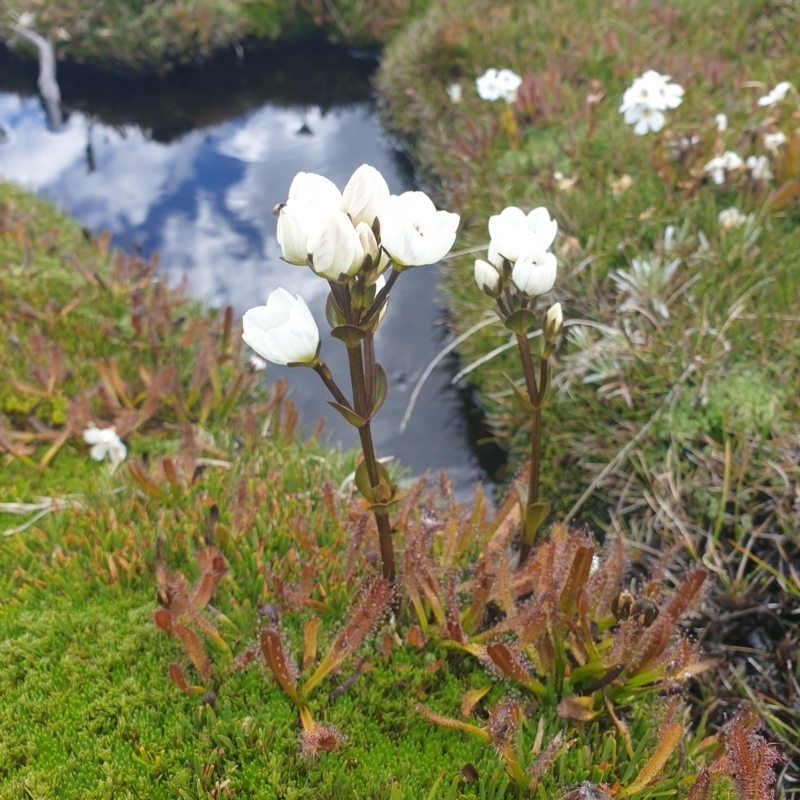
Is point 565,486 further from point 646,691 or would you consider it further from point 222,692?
point 222,692

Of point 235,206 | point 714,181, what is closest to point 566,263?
point 714,181

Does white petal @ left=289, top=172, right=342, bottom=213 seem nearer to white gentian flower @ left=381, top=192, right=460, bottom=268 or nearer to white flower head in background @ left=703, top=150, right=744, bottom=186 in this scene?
white gentian flower @ left=381, top=192, right=460, bottom=268

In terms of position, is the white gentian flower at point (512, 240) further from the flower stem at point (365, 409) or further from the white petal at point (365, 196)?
the flower stem at point (365, 409)

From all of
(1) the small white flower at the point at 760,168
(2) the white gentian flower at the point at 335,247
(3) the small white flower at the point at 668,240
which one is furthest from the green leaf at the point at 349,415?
(1) the small white flower at the point at 760,168

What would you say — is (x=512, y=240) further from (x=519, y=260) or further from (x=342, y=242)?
(x=342, y=242)

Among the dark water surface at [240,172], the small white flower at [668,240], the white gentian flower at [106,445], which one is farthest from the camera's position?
the dark water surface at [240,172]

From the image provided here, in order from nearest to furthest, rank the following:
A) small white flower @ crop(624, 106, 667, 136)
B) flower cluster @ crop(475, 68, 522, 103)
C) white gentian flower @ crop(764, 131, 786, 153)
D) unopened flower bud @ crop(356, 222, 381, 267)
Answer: unopened flower bud @ crop(356, 222, 381, 267), white gentian flower @ crop(764, 131, 786, 153), small white flower @ crop(624, 106, 667, 136), flower cluster @ crop(475, 68, 522, 103)

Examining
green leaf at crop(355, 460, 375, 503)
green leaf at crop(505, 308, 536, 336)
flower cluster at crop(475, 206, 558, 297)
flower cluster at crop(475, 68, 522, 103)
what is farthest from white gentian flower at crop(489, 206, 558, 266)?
flower cluster at crop(475, 68, 522, 103)
